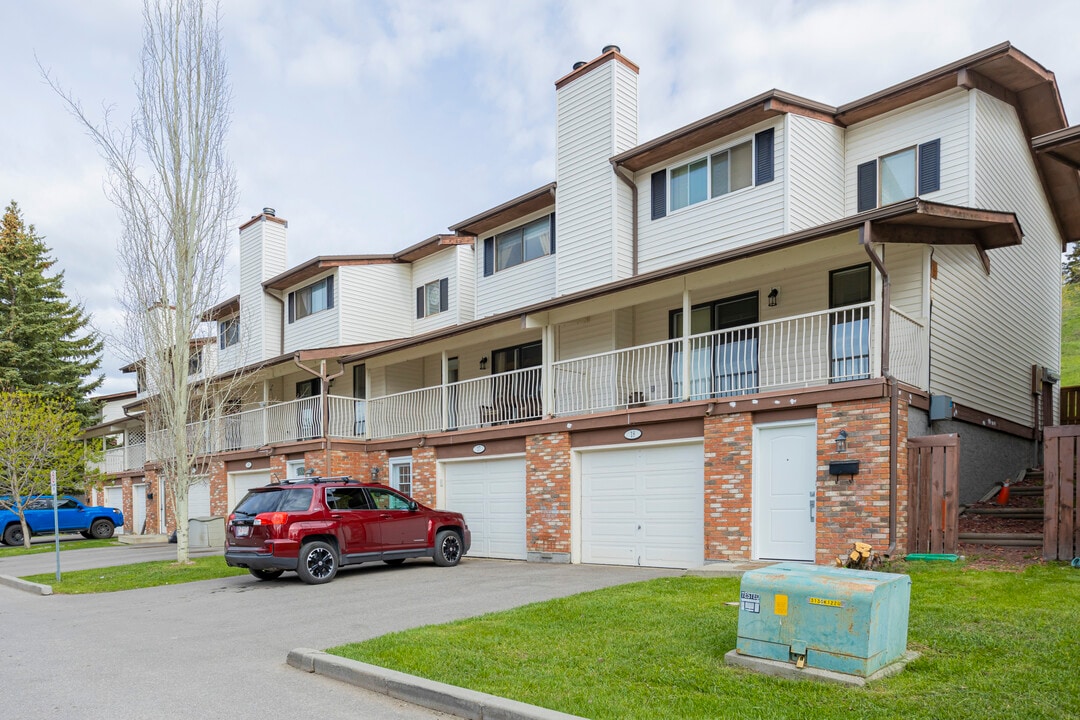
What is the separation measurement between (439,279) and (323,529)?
1155cm

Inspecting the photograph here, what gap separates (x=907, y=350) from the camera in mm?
12266

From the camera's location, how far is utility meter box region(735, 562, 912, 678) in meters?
5.59

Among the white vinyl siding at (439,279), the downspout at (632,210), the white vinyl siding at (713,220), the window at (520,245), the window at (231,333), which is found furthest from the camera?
the window at (231,333)

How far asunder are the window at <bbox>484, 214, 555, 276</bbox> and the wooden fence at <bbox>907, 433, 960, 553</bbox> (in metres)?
10.5

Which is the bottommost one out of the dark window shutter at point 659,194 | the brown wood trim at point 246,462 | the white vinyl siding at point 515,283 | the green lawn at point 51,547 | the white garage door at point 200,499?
the green lawn at point 51,547

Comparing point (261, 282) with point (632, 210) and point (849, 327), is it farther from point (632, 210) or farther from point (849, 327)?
point (849, 327)

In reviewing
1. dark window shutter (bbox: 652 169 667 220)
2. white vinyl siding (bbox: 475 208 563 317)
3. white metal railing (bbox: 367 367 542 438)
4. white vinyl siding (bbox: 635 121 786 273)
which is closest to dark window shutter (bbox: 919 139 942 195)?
white vinyl siding (bbox: 635 121 786 273)

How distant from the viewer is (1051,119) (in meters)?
17.0

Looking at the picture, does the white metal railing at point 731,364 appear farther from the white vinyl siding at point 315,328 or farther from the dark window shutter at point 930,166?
the white vinyl siding at point 315,328

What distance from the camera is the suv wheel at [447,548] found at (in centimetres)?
1558

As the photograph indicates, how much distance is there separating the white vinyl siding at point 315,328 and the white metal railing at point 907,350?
16.6 meters

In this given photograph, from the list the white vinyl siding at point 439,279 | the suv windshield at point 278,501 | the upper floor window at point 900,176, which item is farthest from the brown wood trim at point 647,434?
the white vinyl siding at point 439,279

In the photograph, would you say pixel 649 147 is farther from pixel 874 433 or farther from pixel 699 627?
pixel 699 627

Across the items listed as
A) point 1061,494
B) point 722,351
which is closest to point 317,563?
point 722,351
